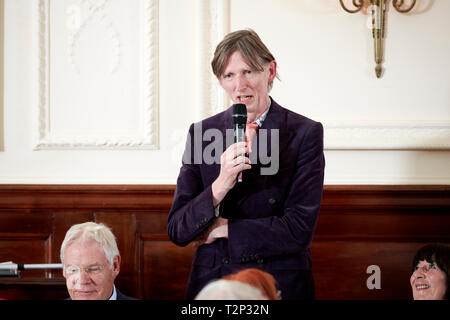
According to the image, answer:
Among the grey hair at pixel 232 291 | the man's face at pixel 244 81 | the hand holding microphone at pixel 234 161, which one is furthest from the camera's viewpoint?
the man's face at pixel 244 81

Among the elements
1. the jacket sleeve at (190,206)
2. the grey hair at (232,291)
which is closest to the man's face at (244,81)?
the jacket sleeve at (190,206)

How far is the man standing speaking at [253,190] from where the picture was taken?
1.93 metres

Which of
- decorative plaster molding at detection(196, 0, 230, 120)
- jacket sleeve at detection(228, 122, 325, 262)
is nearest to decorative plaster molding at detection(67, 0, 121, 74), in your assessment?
decorative plaster molding at detection(196, 0, 230, 120)

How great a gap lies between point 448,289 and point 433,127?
3.99ft

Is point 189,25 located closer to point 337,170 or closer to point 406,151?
point 337,170

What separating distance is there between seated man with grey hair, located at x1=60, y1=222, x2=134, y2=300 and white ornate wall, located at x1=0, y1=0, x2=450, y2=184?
38.7 inches

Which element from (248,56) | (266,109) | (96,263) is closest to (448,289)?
(266,109)

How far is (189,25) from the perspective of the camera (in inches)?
133

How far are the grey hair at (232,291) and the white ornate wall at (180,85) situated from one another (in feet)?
7.35

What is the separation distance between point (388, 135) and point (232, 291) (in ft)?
7.88

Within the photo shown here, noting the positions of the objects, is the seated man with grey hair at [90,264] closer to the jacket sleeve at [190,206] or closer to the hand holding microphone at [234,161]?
the jacket sleeve at [190,206]

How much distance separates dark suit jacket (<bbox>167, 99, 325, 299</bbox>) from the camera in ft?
6.33

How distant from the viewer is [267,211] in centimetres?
201
